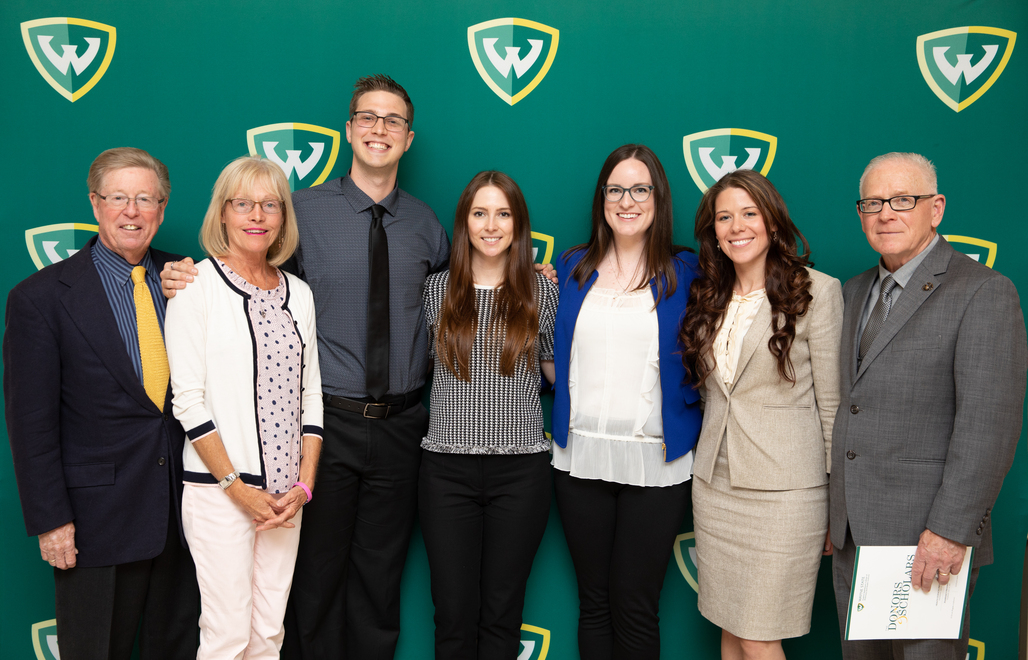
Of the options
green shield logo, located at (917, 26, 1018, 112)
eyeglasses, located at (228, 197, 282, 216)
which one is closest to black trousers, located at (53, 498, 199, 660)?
eyeglasses, located at (228, 197, 282, 216)

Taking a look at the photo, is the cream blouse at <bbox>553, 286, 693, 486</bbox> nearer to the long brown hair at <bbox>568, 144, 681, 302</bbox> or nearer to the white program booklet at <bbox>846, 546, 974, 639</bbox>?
the long brown hair at <bbox>568, 144, 681, 302</bbox>

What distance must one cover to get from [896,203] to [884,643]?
4.33 ft

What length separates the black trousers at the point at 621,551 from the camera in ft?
6.40

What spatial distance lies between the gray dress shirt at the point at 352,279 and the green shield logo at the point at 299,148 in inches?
11.6

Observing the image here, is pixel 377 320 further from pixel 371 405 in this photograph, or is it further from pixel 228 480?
pixel 228 480

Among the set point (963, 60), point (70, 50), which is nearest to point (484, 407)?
point (70, 50)

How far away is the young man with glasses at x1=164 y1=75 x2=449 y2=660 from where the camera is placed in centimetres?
203

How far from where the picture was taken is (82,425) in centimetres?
176

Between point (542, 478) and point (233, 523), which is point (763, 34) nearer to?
point (542, 478)

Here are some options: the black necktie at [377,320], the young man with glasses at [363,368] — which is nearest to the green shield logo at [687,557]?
the young man with glasses at [363,368]

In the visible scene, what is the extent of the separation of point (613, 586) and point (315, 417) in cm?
116

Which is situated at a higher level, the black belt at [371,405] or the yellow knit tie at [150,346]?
the yellow knit tie at [150,346]

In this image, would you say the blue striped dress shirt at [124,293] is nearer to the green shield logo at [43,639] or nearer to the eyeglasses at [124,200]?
the eyeglasses at [124,200]

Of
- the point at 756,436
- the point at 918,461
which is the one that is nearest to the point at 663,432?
the point at 756,436
